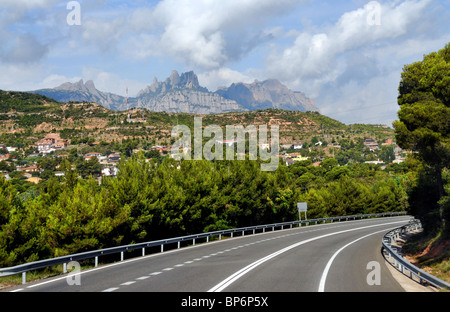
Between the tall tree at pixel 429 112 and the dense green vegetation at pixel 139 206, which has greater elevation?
the tall tree at pixel 429 112

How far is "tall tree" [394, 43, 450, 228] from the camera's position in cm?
2089

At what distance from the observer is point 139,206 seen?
94.3ft

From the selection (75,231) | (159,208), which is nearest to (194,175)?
(159,208)

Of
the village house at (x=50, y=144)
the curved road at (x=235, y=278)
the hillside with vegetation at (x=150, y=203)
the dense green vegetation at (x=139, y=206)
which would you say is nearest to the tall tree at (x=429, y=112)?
the hillside with vegetation at (x=150, y=203)

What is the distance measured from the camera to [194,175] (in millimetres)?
41188

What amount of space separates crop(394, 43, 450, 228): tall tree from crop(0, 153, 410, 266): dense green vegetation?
56.9ft

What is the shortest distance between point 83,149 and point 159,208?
164534mm

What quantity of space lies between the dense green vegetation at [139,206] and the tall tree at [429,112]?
17.3 metres

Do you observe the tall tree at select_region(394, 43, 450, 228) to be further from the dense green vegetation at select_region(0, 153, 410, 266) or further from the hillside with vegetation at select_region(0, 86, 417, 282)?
the dense green vegetation at select_region(0, 153, 410, 266)

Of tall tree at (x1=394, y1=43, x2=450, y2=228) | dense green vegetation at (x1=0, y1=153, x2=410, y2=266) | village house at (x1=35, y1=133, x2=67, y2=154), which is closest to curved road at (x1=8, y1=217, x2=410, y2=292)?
dense green vegetation at (x1=0, y1=153, x2=410, y2=266)

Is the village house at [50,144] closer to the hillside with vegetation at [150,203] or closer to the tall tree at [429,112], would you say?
the hillside with vegetation at [150,203]

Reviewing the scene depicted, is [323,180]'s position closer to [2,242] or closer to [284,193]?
[284,193]

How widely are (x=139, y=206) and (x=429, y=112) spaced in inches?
742

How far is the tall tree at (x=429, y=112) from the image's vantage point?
68.5 feet
